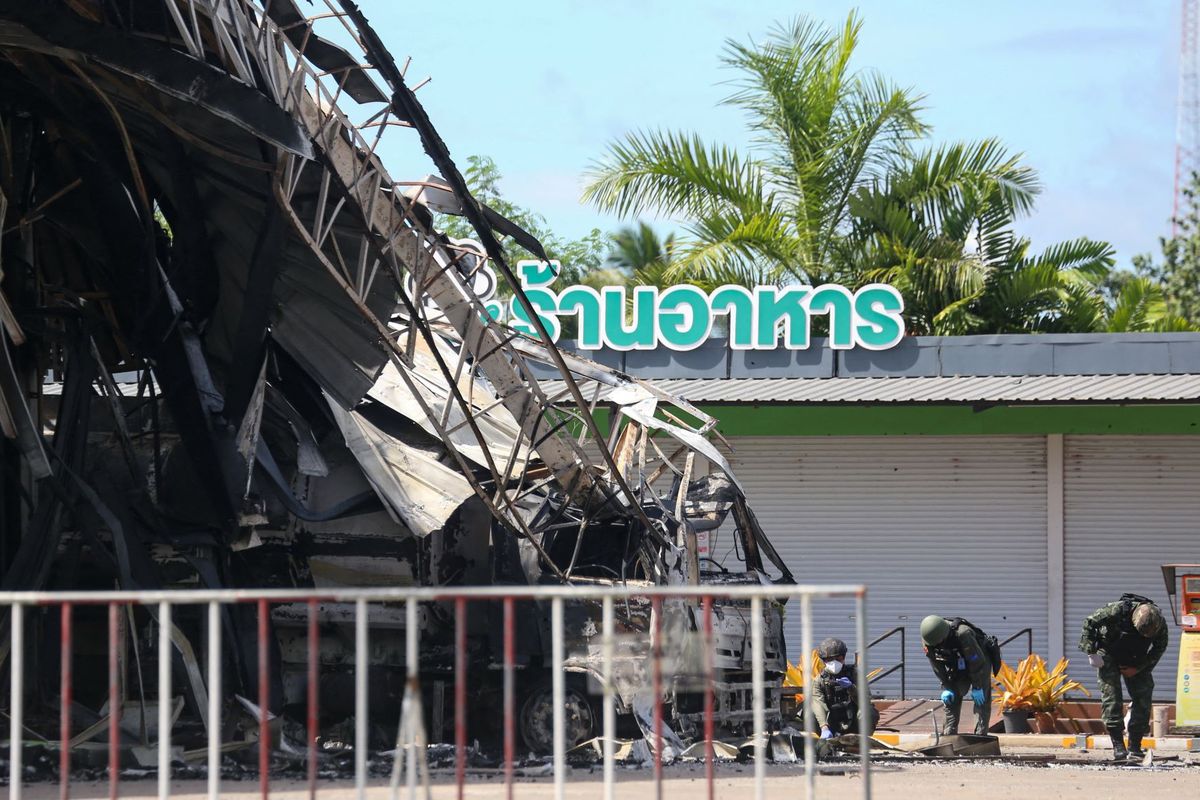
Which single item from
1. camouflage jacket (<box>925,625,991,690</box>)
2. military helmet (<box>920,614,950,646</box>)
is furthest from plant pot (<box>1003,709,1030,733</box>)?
military helmet (<box>920,614,950,646</box>)

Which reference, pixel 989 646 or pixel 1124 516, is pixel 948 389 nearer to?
pixel 1124 516

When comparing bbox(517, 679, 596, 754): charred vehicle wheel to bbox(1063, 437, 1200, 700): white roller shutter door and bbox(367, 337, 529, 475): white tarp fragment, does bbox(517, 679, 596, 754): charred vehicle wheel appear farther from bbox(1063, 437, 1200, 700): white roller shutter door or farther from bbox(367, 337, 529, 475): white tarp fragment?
bbox(1063, 437, 1200, 700): white roller shutter door

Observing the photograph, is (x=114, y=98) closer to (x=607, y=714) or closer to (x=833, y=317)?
(x=607, y=714)

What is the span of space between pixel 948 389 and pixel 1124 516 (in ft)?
10.4

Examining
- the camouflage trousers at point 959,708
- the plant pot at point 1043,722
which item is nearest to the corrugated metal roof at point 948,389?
the plant pot at point 1043,722

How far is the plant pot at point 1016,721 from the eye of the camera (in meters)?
18.1

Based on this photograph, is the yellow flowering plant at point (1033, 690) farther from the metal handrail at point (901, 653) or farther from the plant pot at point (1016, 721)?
the metal handrail at point (901, 653)

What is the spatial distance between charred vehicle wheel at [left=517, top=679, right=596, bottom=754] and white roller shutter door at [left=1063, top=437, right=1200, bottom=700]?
452 inches

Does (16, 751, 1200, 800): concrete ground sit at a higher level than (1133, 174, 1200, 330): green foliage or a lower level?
lower

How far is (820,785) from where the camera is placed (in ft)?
35.6

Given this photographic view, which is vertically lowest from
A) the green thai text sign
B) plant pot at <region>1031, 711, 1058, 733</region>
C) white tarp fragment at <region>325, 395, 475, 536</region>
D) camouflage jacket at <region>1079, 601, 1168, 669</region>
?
plant pot at <region>1031, 711, 1058, 733</region>

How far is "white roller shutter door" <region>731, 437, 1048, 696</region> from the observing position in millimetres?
22391

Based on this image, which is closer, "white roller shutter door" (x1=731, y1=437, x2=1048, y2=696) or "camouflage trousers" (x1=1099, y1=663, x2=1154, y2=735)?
"camouflage trousers" (x1=1099, y1=663, x2=1154, y2=735)

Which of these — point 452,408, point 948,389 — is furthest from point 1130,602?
point 948,389
